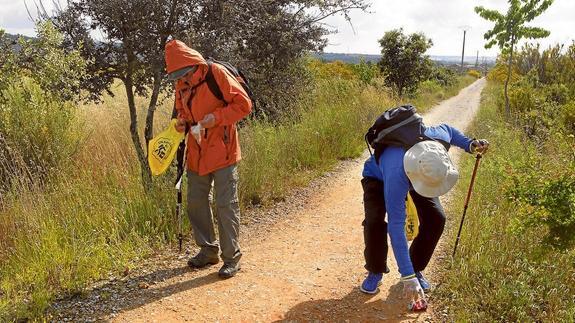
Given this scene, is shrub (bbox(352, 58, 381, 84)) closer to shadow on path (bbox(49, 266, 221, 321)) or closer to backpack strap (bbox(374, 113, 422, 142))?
shadow on path (bbox(49, 266, 221, 321))

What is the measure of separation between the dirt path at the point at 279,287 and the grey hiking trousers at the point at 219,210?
0.76 feet

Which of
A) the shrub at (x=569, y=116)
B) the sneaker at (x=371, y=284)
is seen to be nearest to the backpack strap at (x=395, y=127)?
the sneaker at (x=371, y=284)

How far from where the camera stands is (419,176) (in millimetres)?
2568

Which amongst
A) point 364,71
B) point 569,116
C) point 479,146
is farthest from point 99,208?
point 364,71

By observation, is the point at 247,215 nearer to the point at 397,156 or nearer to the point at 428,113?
the point at 397,156

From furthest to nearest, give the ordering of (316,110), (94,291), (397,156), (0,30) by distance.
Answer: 1. (316,110)
2. (0,30)
3. (94,291)
4. (397,156)

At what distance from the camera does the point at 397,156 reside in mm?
2801

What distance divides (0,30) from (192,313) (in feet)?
11.0

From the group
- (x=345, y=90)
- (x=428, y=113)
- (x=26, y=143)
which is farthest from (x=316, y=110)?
(x=428, y=113)

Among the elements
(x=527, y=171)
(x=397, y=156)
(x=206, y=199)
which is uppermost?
(x=397, y=156)

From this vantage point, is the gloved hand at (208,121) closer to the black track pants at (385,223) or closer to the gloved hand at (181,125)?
the gloved hand at (181,125)

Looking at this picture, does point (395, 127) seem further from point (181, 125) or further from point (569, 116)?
point (569, 116)

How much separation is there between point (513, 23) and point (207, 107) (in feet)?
34.8

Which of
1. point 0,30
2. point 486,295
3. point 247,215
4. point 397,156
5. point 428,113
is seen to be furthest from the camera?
point 428,113
